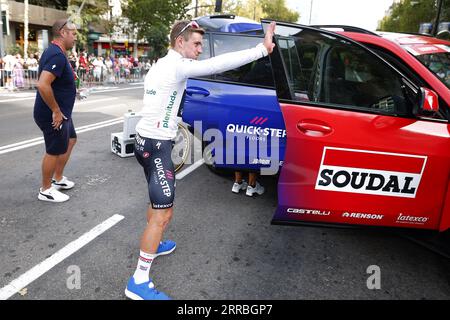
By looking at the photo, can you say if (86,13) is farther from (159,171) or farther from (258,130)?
(159,171)

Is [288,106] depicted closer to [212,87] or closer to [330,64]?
[330,64]

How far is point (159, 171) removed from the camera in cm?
242

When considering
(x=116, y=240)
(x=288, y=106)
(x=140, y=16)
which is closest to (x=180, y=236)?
(x=116, y=240)

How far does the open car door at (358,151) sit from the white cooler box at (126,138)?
3.44 meters

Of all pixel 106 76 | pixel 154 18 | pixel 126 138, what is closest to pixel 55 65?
pixel 126 138

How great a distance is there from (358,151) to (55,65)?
116 inches

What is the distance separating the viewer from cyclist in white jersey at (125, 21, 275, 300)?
229 cm

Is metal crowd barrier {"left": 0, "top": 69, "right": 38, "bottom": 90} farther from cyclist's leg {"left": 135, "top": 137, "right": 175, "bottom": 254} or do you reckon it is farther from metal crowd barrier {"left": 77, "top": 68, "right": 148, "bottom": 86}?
cyclist's leg {"left": 135, "top": 137, "right": 175, "bottom": 254}

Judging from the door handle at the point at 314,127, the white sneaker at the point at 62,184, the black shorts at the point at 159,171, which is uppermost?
the door handle at the point at 314,127

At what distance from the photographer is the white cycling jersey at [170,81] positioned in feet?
7.36

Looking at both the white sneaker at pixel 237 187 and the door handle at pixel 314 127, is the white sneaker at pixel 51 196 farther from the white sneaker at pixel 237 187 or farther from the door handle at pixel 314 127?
the door handle at pixel 314 127

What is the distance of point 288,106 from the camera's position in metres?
2.55

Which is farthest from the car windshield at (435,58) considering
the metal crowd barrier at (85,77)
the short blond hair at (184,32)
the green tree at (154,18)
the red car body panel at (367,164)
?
the green tree at (154,18)
